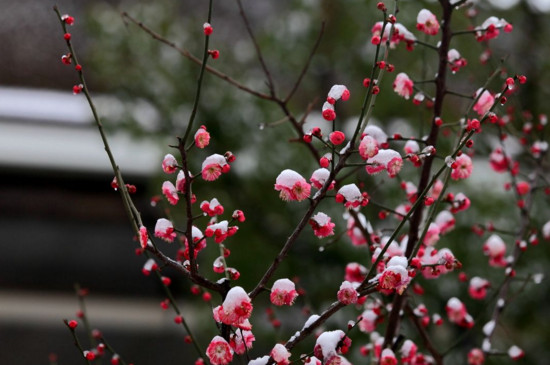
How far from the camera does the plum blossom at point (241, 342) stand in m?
0.61

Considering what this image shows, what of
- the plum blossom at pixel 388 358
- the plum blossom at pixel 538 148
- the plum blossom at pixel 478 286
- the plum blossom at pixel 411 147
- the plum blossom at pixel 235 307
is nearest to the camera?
the plum blossom at pixel 235 307

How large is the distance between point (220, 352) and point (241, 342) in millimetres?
62

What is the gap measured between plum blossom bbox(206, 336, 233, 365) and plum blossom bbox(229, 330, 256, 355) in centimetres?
4

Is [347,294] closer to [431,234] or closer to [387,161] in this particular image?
[387,161]

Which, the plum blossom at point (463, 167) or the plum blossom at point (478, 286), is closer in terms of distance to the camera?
the plum blossom at point (463, 167)

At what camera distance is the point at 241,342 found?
2.05 ft

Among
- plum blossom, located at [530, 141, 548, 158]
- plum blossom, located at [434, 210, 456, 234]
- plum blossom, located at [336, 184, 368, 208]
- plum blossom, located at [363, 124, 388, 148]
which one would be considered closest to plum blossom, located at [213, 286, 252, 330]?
plum blossom, located at [336, 184, 368, 208]

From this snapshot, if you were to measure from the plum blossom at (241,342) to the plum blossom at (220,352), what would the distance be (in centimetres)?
4

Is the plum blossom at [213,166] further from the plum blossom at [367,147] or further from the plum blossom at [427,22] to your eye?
the plum blossom at [427,22]

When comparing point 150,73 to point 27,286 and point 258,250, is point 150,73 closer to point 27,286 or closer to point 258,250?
point 258,250

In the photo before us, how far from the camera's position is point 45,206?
3383mm

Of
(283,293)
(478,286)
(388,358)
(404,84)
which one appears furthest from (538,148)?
(283,293)

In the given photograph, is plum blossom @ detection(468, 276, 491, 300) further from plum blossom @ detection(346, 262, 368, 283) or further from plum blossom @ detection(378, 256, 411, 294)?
plum blossom @ detection(378, 256, 411, 294)

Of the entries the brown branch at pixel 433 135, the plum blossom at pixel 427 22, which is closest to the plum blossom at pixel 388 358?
the brown branch at pixel 433 135
